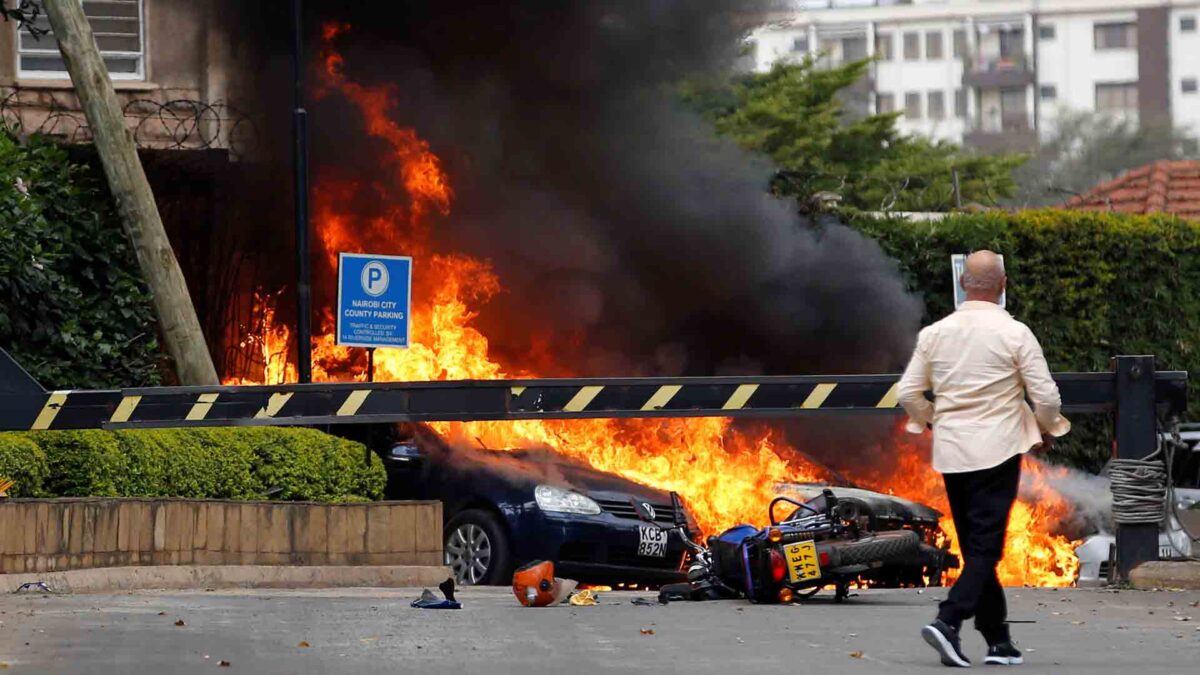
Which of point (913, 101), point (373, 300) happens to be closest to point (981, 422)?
point (373, 300)

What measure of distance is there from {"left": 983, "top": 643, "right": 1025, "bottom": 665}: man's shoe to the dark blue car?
20.7ft

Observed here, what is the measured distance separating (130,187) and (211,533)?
4.87 m

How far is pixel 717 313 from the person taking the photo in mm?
22672

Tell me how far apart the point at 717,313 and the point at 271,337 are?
4.88m

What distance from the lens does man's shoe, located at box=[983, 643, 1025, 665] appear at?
25.8ft

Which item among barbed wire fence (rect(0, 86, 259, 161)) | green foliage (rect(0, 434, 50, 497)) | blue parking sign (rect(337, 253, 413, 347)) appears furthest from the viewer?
barbed wire fence (rect(0, 86, 259, 161))

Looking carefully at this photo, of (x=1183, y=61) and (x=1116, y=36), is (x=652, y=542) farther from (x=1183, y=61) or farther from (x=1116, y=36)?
(x=1116, y=36)

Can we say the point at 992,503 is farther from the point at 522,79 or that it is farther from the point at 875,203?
the point at 875,203

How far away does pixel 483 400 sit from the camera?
42.4 ft

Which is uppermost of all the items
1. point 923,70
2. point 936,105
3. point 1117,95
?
point 923,70

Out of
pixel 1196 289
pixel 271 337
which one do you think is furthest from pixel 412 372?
pixel 1196 289

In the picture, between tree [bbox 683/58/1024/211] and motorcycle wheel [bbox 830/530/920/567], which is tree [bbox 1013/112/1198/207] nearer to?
tree [bbox 683/58/1024/211]

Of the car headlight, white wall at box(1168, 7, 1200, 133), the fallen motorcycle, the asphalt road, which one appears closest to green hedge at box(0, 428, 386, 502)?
the asphalt road

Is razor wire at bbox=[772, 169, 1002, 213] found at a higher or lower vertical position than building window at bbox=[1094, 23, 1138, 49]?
lower
